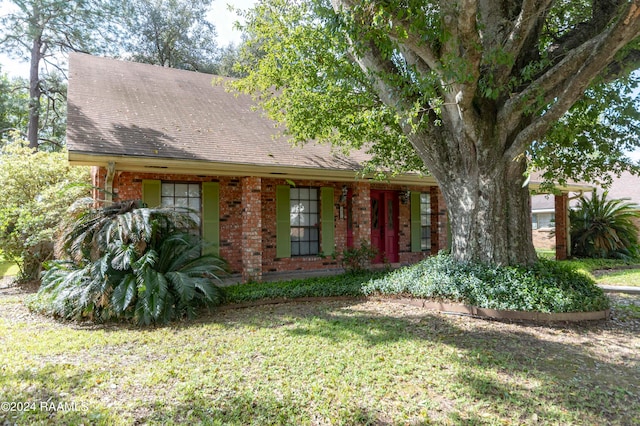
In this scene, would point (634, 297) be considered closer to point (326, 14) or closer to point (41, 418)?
point (326, 14)

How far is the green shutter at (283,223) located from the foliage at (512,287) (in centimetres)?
394

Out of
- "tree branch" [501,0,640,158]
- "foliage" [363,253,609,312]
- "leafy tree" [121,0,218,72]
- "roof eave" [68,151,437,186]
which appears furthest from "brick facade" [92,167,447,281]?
"leafy tree" [121,0,218,72]

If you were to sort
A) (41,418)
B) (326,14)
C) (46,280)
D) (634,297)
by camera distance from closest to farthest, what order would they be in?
1. (41,418)
2. (326,14)
3. (46,280)
4. (634,297)

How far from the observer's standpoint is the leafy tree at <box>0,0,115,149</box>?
52.1 ft

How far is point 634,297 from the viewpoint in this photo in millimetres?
7613

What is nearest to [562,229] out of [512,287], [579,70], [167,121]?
[512,287]

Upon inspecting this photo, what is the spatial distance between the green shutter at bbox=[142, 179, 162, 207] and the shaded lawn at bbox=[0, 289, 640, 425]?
319cm

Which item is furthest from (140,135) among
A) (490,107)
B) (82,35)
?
(82,35)

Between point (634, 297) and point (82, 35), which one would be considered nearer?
point (634, 297)

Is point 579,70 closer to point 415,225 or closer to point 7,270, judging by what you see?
point 415,225

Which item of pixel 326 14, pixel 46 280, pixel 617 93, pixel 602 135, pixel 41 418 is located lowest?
pixel 41 418

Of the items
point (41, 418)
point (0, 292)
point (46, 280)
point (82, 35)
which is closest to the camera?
point (41, 418)

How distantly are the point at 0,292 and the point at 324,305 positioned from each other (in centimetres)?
728

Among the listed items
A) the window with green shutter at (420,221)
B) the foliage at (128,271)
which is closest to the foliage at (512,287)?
the foliage at (128,271)
